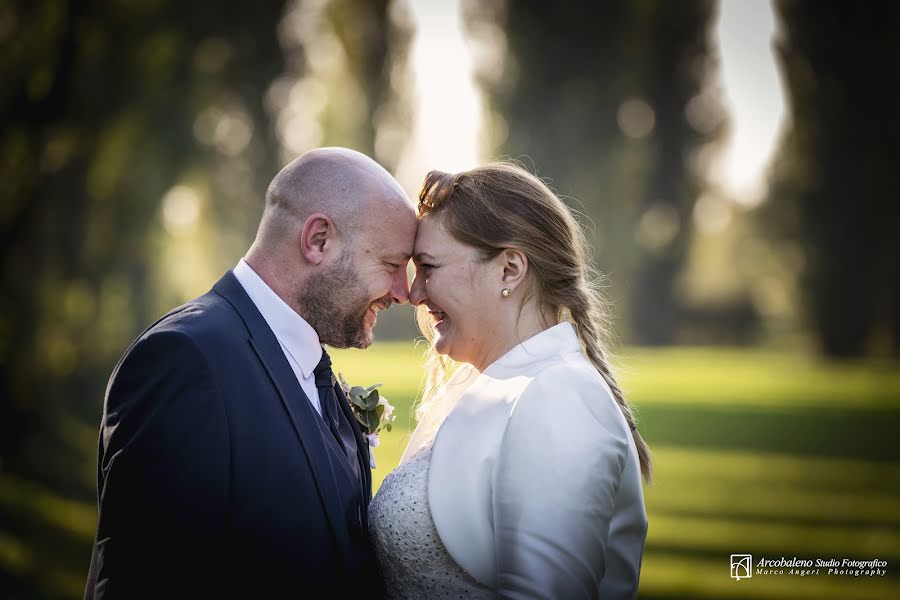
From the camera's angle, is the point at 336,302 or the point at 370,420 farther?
the point at 370,420

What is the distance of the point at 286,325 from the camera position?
10.8 ft

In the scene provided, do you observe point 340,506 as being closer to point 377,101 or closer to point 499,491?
point 499,491

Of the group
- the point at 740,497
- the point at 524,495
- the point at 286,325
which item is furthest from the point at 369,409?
the point at 740,497

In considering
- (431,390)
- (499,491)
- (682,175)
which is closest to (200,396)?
(499,491)

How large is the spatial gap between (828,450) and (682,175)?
2468 cm

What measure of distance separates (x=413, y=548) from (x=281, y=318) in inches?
40.5

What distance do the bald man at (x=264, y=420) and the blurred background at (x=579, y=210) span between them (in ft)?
1.96

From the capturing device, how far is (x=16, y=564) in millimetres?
7141

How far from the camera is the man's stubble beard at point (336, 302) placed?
3.37 meters

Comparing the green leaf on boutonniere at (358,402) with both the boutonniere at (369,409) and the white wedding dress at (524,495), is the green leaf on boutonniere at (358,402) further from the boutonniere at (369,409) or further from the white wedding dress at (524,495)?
the white wedding dress at (524,495)

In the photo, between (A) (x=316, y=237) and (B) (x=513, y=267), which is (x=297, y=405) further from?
(B) (x=513, y=267)
